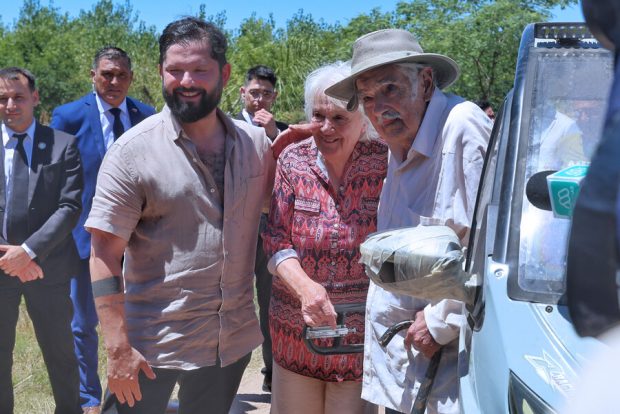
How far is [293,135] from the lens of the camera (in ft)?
12.9

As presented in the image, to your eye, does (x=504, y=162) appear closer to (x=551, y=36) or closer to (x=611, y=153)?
(x=551, y=36)

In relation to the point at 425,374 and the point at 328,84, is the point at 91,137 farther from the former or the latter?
the point at 425,374

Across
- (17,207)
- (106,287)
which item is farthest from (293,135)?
(17,207)

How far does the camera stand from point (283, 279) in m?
3.62

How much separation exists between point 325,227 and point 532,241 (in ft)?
5.23

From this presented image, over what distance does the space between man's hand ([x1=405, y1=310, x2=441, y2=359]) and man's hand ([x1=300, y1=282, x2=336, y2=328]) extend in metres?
0.42

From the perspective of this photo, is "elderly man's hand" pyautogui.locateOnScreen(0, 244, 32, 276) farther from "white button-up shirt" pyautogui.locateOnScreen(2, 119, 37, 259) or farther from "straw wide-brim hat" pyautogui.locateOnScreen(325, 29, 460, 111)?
"straw wide-brim hat" pyautogui.locateOnScreen(325, 29, 460, 111)

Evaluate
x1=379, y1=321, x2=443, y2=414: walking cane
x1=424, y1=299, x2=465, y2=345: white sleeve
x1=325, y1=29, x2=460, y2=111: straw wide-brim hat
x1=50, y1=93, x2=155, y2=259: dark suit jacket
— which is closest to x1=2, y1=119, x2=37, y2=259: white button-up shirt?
x1=50, y1=93, x2=155, y2=259: dark suit jacket

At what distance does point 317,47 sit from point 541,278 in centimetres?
1921

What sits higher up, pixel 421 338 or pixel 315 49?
pixel 315 49

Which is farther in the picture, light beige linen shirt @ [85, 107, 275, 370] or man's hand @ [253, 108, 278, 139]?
man's hand @ [253, 108, 278, 139]

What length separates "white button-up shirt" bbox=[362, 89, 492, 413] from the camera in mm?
3139

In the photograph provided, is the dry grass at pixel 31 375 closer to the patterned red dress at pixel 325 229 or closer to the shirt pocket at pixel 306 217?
the patterned red dress at pixel 325 229

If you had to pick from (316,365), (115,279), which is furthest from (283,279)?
(115,279)
